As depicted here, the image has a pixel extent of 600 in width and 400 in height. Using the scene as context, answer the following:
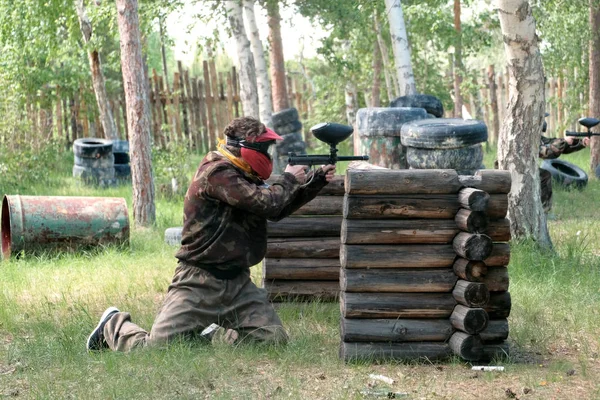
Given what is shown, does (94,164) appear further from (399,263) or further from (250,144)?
(399,263)

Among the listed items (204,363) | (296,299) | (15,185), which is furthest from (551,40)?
(204,363)

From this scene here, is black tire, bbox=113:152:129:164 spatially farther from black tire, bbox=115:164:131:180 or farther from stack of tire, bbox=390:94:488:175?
stack of tire, bbox=390:94:488:175

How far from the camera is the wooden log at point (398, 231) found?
18.3 feet

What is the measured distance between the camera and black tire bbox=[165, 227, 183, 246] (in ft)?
31.7

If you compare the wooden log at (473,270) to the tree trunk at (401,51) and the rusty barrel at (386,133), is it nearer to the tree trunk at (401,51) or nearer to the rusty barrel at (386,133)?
the rusty barrel at (386,133)

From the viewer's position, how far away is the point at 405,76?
14.6m

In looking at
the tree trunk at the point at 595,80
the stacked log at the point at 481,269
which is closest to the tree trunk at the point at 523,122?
the stacked log at the point at 481,269

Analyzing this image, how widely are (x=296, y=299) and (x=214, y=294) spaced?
114cm

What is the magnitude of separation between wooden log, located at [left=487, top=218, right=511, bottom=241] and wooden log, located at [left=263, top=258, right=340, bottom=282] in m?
1.56

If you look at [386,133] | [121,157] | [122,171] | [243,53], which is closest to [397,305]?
[386,133]

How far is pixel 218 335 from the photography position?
5.78 meters

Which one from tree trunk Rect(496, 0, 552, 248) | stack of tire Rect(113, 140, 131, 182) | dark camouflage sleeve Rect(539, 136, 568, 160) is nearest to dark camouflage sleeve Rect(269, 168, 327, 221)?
tree trunk Rect(496, 0, 552, 248)

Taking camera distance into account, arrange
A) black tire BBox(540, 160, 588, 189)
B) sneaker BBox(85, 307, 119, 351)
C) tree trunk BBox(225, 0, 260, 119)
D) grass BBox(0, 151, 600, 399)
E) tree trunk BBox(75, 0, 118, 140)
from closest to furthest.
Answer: grass BBox(0, 151, 600, 399)
sneaker BBox(85, 307, 119, 351)
black tire BBox(540, 160, 588, 189)
tree trunk BBox(225, 0, 260, 119)
tree trunk BBox(75, 0, 118, 140)

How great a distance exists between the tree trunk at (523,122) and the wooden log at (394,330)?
10.3ft
